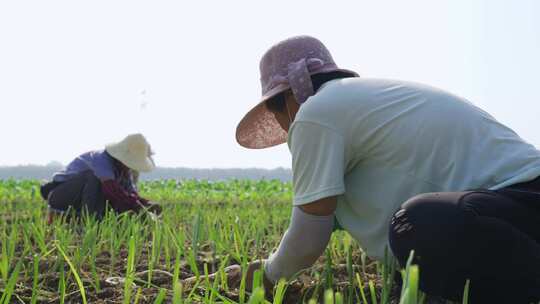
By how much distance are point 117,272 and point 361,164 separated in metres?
0.89

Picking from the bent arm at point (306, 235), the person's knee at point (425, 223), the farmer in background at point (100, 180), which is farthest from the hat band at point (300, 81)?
the farmer in background at point (100, 180)

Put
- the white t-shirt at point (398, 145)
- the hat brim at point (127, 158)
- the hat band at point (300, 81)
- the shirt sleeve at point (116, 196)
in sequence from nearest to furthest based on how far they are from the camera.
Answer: the white t-shirt at point (398, 145) < the hat band at point (300, 81) < the shirt sleeve at point (116, 196) < the hat brim at point (127, 158)

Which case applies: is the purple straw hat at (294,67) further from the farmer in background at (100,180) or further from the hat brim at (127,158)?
the hat brim at (127,158)

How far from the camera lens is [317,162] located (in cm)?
132

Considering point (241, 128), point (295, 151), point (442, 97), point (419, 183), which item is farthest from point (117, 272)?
point (442, 97)

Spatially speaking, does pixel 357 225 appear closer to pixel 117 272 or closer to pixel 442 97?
pixel 442 97

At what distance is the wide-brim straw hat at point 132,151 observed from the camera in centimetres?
381

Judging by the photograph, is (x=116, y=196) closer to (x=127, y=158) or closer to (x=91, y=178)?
(x=91, y=178)

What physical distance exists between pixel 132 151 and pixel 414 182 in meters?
2.91

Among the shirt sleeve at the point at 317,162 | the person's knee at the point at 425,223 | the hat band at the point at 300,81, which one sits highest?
the hat band at the point at 300,81

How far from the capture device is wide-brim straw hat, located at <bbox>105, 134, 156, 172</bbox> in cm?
381

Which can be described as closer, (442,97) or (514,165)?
(514,165)

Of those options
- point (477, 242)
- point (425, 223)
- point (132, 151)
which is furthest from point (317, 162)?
point (132, 151)

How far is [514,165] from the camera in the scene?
4.16ft
